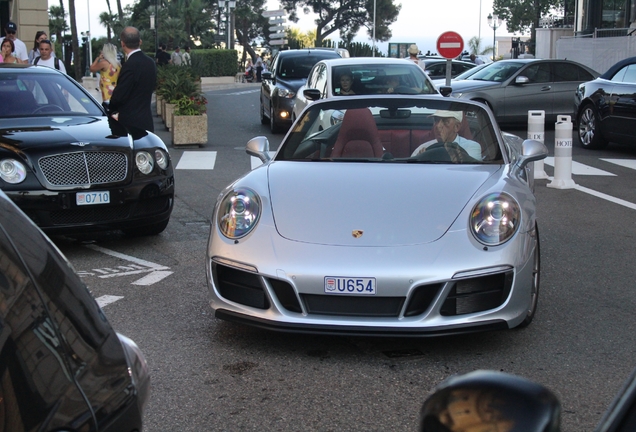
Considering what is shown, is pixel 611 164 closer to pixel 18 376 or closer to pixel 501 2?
pixel 18 376

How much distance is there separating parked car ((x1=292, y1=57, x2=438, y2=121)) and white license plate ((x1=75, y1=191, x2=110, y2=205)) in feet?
21.0

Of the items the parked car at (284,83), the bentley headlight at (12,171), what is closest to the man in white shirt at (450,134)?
the bentley headlight at (12,171)

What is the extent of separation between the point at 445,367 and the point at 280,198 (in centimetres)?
134

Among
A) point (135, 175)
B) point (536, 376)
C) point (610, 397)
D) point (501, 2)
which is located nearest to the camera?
point (610, 397)

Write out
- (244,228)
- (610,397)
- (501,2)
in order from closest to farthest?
(610,397), (244,228), (501,2)

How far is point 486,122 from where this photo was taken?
633cm

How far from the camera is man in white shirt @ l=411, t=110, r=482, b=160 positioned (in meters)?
6.12

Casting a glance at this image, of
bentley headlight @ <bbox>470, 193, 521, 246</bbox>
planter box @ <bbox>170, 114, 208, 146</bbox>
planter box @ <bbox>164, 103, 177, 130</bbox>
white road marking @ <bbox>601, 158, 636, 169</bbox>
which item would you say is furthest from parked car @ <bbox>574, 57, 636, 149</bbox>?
bentley headlight @ <bbox>470, 193, 521, 246</bbox>

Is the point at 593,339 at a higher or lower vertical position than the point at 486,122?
lower

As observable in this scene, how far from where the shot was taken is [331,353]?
4.98m

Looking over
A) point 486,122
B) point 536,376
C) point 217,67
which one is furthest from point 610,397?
point 217,67

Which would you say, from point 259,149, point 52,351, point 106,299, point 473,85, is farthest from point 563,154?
point 52,351

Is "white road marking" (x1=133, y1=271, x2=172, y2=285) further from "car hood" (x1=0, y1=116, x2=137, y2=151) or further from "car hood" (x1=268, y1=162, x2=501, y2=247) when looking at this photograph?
"car hood" (x1=268, y1=162, x2=501, y2=247)

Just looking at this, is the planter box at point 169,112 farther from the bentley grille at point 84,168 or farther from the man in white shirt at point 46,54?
the bentley grille at point 84,168
